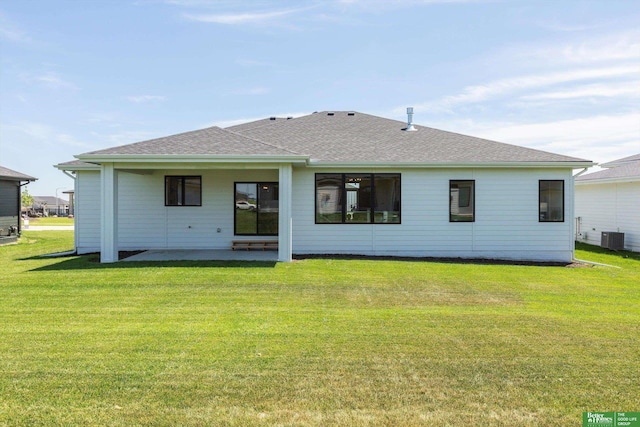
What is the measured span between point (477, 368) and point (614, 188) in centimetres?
1706

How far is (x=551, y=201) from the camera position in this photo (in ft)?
41.4

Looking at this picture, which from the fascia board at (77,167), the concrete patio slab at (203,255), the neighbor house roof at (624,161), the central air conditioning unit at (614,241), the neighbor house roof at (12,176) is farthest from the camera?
the neighbor house roof at (624,161)

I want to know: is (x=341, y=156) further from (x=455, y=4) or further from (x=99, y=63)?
(x=99, y=63)

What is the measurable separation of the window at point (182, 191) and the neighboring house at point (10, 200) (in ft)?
32.9

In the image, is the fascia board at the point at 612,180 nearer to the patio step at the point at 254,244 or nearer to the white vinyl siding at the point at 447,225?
the white vinyl siding at the point at 447,225

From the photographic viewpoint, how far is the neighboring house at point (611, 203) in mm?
15969

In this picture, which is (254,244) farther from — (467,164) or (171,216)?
(467,164)

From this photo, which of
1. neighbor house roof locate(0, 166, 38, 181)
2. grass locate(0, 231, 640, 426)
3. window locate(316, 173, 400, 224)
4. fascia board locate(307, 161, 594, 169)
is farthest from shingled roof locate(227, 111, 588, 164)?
neighbor house roof locate(0, 166, 38, 181)

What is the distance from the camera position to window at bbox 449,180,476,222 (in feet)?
41.1

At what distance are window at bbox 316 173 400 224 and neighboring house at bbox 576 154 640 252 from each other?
407 inches

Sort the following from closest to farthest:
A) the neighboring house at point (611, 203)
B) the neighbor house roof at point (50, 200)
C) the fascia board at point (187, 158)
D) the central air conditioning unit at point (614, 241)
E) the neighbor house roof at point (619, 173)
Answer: the fascia board at point (187, 158) < the central air conditioning unit at point (614, 241) < the neighboring house at point (611, 203) < the neighbor house roof at point (619, 173) < the neighbor house roof at point (50, 200)

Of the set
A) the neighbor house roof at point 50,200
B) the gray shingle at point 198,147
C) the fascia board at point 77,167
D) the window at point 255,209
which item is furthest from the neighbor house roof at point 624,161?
the neighbor house roof at point 50,200

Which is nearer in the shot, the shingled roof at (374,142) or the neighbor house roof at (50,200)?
the shingled roof at (374,142)

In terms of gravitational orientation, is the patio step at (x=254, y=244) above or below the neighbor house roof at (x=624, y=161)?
below
